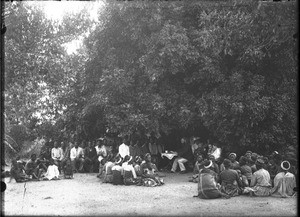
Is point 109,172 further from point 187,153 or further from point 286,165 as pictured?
point 286,165

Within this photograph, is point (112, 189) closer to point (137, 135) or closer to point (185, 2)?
point (137, 135)

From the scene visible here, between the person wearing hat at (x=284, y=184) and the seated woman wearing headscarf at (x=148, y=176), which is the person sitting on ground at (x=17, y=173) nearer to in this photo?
the seated woman wearing headscarf at (x=148, y=176)

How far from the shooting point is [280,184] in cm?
1152

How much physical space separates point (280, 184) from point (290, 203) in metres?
1.11

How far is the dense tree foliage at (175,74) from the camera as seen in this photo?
15.0 meters

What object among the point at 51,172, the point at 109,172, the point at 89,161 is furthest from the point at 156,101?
the point at 51,172

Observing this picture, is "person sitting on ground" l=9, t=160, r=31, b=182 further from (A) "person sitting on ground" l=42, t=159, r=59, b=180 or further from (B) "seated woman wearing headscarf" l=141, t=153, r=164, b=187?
(B) "seated woman wearing headscarf" l=141, t=153, r=164, b=187

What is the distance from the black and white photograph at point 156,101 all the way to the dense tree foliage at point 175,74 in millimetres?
57

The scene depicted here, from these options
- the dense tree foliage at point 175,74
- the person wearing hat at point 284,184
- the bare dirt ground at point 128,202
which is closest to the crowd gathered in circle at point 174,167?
the person wearing hat at point 284,184

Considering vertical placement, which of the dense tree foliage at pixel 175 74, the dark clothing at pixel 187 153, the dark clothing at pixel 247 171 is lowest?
the dark clothing at pixel 247 171

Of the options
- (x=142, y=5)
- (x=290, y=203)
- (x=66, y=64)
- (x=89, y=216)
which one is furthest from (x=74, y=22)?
(x=290, y=203)

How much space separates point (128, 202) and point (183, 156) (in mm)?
7992

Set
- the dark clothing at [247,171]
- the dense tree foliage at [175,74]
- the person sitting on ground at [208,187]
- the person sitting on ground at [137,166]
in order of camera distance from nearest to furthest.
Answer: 1. the person sitting on ground at [208,187]
2. the dark clothing at [247,171]
3. the person sitting on ground at [137,166]
4. the dense tree foliage at [175,74]

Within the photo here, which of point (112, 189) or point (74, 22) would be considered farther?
point (74, 22)
